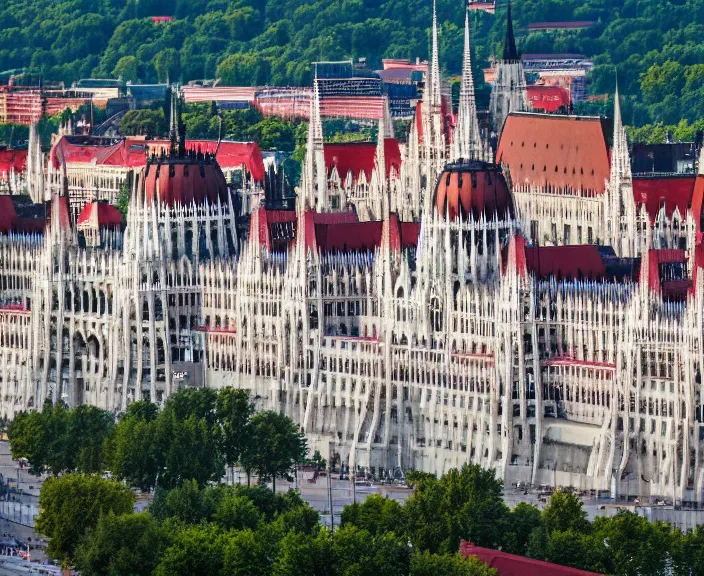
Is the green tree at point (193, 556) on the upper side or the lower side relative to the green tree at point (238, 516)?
lower

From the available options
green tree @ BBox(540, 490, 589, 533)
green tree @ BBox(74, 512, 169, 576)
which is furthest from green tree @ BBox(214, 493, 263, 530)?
green tree @ BBox(540, 490, 589, 533)

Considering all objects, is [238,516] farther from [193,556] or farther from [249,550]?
[249,550]

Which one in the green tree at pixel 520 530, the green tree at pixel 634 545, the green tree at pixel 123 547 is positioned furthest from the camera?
the green tree at pixel 520 530

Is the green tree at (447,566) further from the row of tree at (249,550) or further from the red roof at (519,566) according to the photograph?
the red roof at (519,566)

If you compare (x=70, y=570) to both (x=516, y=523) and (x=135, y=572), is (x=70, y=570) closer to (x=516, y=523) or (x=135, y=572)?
(x=135, y=572)

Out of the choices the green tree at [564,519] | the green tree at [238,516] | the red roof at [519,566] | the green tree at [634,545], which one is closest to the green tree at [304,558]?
the red roof at [519,566]

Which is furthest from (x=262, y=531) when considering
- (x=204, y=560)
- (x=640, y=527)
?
(x=640, y=527)

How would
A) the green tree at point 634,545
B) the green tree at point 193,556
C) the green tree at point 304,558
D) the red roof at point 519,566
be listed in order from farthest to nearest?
1. the green tree at point 634,545
2. the green tree at point 193,556
3. the green tree at point 304,558
4. the red roof at point 519,566
